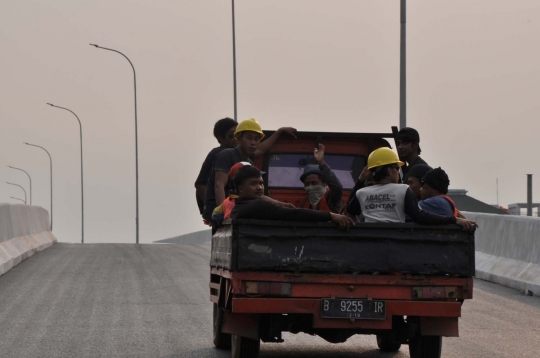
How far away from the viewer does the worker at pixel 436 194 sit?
31.7 feet

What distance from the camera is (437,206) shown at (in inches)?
380

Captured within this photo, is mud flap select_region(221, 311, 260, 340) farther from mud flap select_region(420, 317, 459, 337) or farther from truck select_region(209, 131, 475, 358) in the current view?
mud flap select_region(420, 317, 459, 337)

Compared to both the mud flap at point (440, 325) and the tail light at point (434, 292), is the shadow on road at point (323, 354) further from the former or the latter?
the tail light at point (434, 292)

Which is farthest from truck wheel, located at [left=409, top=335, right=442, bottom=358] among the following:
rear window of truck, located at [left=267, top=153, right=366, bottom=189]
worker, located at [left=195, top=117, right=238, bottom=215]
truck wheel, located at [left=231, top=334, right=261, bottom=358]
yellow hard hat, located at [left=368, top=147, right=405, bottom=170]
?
rear window of truck, located at [left=267, top=153, right=366, bottom=189]

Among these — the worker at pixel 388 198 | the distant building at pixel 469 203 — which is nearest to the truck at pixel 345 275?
the worker at pixel 388 198

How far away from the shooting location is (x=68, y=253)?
27219mm

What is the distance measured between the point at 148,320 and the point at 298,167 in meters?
2.44

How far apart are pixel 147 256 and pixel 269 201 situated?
17344mm

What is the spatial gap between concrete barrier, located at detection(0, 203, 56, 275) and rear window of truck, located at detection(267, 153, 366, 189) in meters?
8.30

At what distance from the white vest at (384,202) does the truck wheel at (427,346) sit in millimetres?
1015

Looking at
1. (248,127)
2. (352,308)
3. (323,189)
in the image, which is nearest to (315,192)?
(323,189)

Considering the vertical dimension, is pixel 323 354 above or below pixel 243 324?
below

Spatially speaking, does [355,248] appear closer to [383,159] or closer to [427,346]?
[383,159]

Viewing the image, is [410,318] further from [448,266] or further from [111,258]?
[111,258]
